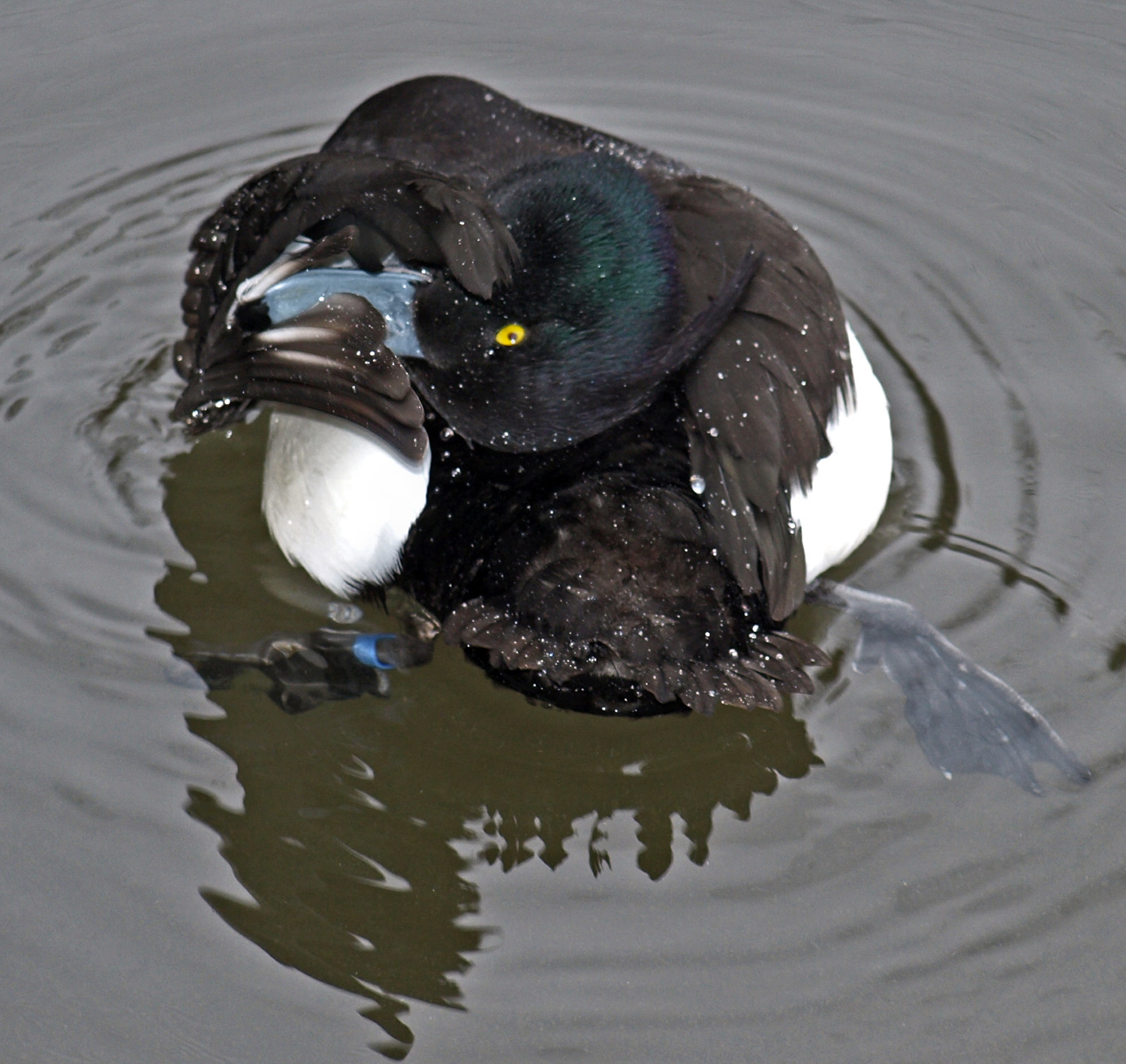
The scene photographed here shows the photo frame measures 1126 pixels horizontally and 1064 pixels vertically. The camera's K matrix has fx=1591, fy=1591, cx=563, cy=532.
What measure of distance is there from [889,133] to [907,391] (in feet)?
4.63

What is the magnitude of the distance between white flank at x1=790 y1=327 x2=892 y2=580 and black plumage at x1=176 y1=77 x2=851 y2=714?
17 cm

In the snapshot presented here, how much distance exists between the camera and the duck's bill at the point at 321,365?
2.83 metres

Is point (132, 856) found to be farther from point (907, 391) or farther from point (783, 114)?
point (783, 114)

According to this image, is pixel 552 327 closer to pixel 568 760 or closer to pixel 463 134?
pixel 568 760

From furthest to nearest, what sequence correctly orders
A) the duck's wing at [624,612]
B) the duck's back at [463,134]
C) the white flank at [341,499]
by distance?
the duck's back at [463,134] < the white flank at [341,499] < the duck's wing at [624,612]

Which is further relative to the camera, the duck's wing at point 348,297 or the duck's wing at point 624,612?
the duck's wing at point 624,612

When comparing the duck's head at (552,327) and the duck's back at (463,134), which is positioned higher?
the duck's back at (463,134)

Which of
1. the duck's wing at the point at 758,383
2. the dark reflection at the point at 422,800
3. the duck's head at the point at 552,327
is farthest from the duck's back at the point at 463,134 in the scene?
the dark reflection at the point at 422,800

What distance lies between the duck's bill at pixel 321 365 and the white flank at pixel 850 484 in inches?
32.7

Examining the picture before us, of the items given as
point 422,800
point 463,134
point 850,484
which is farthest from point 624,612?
point 463,134

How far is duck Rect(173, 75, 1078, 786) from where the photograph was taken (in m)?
2.86

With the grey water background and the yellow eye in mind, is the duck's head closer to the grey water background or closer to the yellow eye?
the yellow eye

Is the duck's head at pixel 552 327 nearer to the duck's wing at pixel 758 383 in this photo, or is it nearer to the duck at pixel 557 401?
the duck at pixel 557 401

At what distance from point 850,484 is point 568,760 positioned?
2.77 feet
